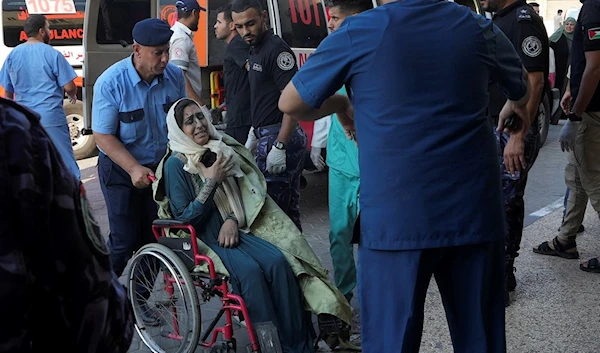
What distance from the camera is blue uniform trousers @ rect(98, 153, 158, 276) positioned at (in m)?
4.30

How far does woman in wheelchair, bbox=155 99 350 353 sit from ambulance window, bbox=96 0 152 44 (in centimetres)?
448

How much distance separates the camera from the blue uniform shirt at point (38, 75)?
22.4 ft

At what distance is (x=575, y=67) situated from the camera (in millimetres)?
4793

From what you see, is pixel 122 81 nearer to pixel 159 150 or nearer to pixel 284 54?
pixel 159 150

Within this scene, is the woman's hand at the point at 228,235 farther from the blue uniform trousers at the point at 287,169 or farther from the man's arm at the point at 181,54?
the man's arm at the point at 181,54

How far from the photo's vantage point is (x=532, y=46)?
4016 mm

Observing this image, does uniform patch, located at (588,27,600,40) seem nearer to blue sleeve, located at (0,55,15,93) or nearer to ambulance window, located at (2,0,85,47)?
blue sleeve, located at (0,55,15,93)

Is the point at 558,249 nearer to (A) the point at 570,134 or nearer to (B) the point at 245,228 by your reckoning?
(A) the point at 570,134

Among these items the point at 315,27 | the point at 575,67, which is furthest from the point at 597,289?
the point at 315,27

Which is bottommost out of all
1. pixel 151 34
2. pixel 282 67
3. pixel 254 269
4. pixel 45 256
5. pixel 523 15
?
pixel 254 269

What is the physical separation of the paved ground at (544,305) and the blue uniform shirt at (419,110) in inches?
66.4

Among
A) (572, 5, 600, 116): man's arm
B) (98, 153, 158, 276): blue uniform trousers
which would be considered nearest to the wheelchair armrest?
(98, 153, 158, 276): blue uniform trousers

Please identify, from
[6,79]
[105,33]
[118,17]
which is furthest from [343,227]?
[118,17]

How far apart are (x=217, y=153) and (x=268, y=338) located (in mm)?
994
